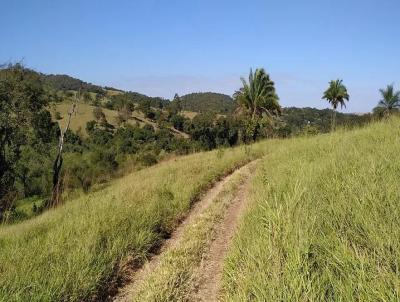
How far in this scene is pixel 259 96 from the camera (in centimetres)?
3759

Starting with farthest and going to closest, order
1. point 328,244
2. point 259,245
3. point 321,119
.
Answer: point 321,119
point 259,245
point 328,244

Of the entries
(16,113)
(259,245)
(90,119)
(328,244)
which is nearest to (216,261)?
(259,245)

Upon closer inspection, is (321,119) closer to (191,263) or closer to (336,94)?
(336,94)

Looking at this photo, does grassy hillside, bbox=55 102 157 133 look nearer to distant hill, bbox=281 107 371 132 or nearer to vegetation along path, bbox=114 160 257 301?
distant hill, bbox=281 107 371 132

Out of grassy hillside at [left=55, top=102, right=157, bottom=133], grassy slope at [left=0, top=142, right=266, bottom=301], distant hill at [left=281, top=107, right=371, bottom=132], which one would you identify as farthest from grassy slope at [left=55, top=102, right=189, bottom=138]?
grassy slope at [left=0, top=142, right=266, bottom=301]

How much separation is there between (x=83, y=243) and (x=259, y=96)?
3330 cm

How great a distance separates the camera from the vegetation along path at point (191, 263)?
16.0 feet

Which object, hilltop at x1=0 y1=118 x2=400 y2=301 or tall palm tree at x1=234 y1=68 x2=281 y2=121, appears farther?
tall palm tree at x1=234 y1=68 x2=281 y2=121

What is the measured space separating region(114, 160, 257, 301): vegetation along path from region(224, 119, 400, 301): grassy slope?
0.43 meters

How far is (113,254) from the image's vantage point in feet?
18.8

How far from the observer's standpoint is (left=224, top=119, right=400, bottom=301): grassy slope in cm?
332

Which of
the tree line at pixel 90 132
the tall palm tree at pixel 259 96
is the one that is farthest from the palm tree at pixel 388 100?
the tall palm tree at pixel 259 96

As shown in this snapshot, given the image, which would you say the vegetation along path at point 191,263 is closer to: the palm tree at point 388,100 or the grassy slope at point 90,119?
the palm tree at point 388,100

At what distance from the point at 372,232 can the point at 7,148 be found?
1926cm
